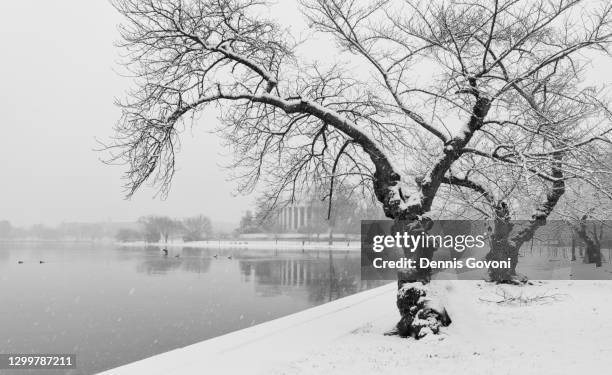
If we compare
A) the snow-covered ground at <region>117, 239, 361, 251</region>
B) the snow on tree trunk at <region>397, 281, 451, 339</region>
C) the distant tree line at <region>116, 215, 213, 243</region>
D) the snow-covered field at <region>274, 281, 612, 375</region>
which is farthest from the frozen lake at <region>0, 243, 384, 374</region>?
the distant tree line at <region>116, 215, 213, 243</region>

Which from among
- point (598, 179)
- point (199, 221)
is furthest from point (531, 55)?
point (199, 221)

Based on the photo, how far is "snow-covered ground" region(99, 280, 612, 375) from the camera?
8406 mm

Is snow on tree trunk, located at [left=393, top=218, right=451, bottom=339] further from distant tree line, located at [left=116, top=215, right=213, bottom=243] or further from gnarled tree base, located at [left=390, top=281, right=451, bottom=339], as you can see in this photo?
distant tree line, located at [left=116, top=215, right=213, bottom=243]

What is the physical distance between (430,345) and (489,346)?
3.63 ft

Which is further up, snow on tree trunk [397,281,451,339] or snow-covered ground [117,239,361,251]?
snow on tree trunk [397,281,451,339]

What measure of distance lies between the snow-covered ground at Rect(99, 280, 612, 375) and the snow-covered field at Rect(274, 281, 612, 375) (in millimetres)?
15

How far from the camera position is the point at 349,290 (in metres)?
26.0

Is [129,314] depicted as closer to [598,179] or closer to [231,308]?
[231,308]

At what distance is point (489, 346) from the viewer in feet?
31.7

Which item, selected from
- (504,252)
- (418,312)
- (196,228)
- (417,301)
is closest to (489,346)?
(418,312)

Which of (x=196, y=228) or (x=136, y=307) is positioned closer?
(x=136, y=307)

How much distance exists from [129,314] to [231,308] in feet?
12.9

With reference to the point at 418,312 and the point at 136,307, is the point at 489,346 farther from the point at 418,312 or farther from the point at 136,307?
the point at 136,307

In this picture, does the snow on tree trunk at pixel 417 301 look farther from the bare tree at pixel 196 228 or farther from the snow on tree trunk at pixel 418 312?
the bare tree at pixel 196 228
